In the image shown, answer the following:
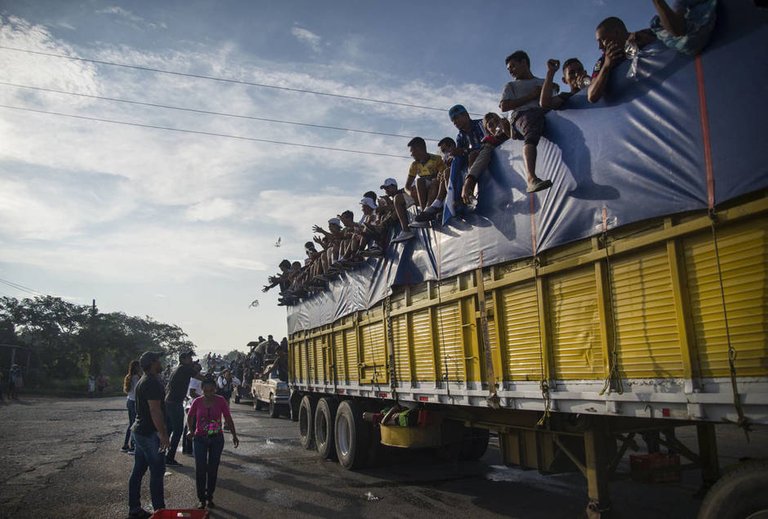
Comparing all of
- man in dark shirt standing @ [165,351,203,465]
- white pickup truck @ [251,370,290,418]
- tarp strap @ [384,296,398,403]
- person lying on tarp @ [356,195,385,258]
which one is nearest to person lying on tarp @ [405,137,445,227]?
person lying on tarp @ [356,195,385,258]

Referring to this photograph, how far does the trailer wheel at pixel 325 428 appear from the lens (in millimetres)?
8719

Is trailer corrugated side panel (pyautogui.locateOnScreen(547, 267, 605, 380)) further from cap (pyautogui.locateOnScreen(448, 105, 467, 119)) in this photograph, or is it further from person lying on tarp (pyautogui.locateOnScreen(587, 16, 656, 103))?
cap (pyautogui.locateOnScreen(448, 105, 467, 119))

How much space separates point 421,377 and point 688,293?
137 inches

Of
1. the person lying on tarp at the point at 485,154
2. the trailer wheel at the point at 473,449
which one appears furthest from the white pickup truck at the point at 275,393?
the person lying on tarp at the point at 485,154

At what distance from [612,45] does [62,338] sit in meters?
47.9

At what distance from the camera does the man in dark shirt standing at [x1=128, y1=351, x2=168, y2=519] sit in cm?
535

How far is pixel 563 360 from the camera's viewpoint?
3.77m

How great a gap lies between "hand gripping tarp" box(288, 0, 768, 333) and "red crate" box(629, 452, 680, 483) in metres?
1.99

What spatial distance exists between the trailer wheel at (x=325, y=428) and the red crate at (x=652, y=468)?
550 cm

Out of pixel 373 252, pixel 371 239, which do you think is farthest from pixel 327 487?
pixel 371 239

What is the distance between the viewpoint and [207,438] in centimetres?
604

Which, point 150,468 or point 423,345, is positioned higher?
point 423,345

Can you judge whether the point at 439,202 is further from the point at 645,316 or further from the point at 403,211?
the point at 645,316

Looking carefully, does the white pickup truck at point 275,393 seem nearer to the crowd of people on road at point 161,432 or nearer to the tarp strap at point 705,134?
the crowd of people on road at point 161,432
